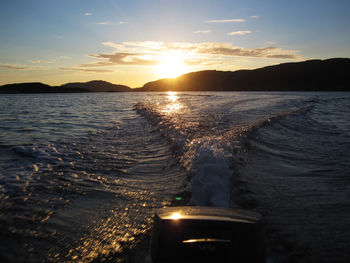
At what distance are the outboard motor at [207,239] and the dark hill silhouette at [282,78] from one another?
135 metres

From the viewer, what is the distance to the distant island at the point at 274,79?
122 meters

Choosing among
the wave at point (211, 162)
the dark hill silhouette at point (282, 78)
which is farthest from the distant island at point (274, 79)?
the wave at point (211, 162)

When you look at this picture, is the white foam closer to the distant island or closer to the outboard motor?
the outboard motor

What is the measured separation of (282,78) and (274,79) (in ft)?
13.9

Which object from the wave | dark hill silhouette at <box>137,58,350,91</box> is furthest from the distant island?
the wave

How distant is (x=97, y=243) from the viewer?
281 centimetres

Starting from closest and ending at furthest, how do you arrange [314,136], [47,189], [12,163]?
[47,189]
[12,163]
[314,136]

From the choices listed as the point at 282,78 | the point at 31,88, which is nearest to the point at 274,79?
the point at 282,78

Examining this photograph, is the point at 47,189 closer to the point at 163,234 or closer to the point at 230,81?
the point at 163,234

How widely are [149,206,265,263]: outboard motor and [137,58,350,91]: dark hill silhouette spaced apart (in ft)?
443

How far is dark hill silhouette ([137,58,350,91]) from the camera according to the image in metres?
121

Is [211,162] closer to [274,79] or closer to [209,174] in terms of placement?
[209,174]

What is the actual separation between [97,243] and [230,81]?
535 feet

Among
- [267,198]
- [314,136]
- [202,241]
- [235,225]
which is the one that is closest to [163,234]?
[202,241]
